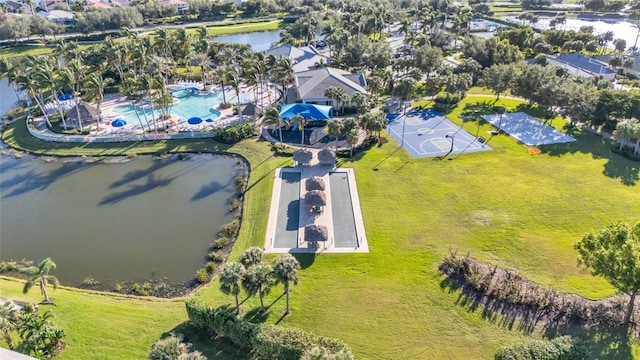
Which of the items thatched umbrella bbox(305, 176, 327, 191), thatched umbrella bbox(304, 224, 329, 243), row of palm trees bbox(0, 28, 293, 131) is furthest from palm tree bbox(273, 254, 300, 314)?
row of palm trees bbox(0, 28, 293, 131)

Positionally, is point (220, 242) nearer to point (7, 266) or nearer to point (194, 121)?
point (7, 266)

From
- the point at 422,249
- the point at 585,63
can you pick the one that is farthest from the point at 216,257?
the point at 585,63

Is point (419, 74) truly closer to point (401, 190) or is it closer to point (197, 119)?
point (401, 190)

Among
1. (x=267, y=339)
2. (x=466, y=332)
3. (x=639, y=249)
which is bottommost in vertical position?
(x=466, y=332)

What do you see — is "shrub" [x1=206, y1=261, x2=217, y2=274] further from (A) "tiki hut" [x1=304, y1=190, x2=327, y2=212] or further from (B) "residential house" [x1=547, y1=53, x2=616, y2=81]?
(B) "residential house" [x1=547, y1=53, x2=616, y2=81]

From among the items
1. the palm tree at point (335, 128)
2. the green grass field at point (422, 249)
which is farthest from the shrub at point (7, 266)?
the palm tree at point (335, 128)

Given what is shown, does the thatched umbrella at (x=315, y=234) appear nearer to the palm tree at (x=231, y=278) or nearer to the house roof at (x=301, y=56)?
the palm tree at (x=231, y=278)

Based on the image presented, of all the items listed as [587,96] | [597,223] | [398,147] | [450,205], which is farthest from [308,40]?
[597,223]
